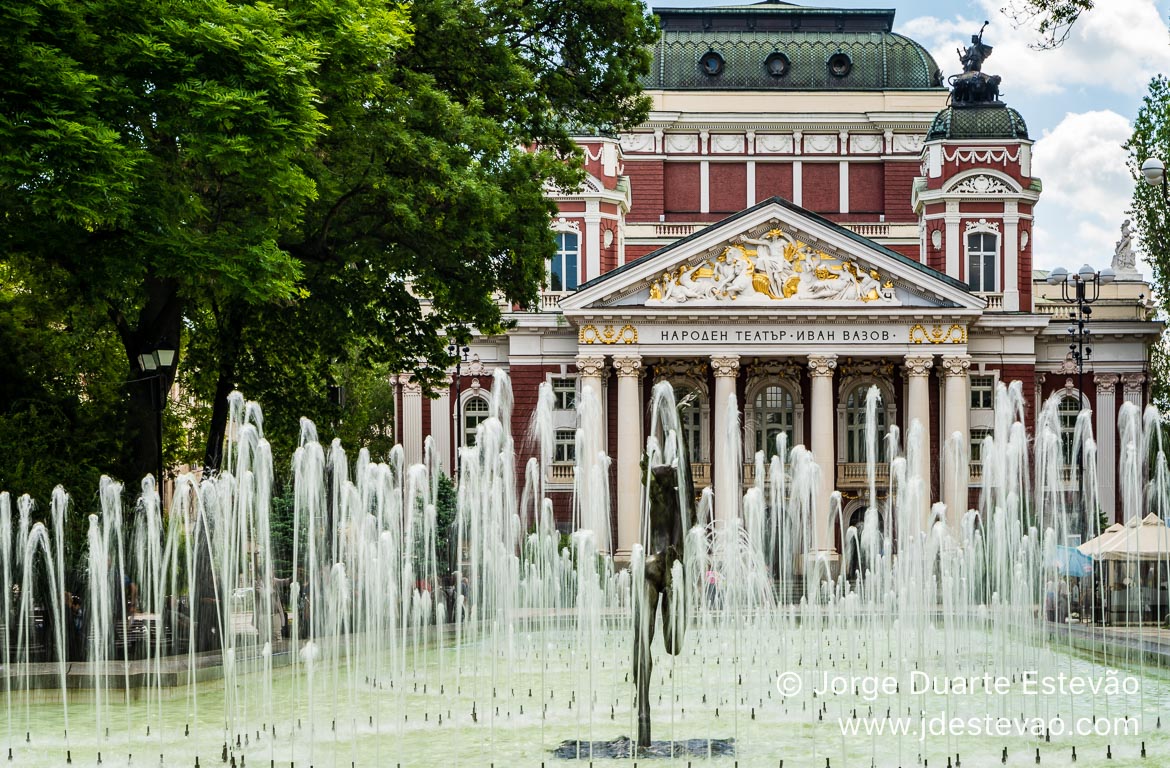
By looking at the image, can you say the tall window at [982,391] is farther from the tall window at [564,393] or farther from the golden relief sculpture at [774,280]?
the tall window at [564,393]

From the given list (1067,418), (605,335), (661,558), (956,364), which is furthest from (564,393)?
(661,558)

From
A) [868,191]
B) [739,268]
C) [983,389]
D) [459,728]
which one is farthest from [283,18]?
[868,191]

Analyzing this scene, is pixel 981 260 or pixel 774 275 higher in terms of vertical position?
pixel 981 260

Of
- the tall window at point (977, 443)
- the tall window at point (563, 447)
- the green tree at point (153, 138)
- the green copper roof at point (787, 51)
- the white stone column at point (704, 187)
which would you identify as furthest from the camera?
the green copper roof at point (787, 51)

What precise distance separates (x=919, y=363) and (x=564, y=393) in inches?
478

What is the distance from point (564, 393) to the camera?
57.6 metres

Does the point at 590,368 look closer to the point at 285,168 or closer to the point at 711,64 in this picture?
the point at 711,64

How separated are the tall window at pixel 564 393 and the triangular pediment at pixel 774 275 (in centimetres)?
410

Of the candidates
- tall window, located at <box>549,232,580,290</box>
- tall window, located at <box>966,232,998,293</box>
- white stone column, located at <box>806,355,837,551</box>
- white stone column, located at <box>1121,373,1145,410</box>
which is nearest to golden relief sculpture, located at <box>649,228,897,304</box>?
white stone column, located at <box>806,355,837,551</box>

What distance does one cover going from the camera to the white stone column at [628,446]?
54188mm

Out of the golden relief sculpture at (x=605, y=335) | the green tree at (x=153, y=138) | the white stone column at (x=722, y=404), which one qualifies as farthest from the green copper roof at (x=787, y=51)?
the green tree at (x=153, y=138)

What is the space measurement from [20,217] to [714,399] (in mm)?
35317

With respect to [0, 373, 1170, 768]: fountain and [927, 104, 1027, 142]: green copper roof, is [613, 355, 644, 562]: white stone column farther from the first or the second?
[0, 373, 1170, 768]: fountain

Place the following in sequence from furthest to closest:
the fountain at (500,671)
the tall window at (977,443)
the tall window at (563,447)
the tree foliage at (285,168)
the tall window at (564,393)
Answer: the tall window at (563,447) → the tall window at (564,393) → the tall window at (977,443) → the tree foliage at (285,168) → the fountain at (500,671)
